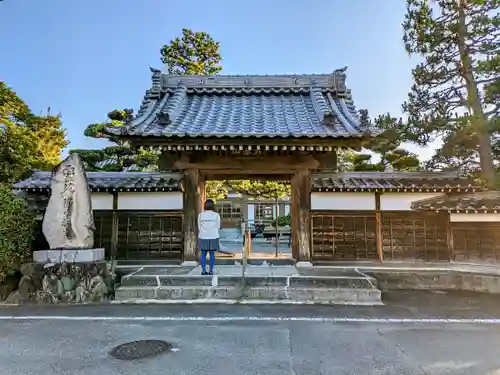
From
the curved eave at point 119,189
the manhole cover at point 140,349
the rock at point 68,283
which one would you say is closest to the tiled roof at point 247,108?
the curved eave at point 119,189

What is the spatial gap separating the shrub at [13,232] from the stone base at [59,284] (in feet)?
0.90

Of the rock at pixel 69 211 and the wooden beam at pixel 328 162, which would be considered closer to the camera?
the rock at pixel 69 211

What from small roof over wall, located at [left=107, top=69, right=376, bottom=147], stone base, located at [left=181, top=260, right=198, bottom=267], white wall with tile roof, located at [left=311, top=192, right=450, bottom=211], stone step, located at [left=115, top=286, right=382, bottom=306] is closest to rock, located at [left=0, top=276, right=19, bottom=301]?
stone step, located at [left=115, top=286, right=382, bottom=306]

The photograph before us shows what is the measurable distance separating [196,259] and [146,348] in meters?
4.12

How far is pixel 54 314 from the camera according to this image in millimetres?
5668

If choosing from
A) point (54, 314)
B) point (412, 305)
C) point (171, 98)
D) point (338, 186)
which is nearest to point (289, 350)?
point (412, 305)

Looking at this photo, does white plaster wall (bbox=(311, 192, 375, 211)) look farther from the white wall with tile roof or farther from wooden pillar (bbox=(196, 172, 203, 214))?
wooden pillar (bbox=(196, 172, 203, 214))

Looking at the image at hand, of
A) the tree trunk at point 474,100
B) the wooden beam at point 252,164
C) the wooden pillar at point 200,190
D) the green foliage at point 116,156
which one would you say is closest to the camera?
the wooden beam at point 252,164

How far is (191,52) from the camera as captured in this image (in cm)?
2091

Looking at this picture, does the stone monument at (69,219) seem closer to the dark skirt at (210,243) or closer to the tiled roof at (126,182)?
the tiled roof at (126,182)

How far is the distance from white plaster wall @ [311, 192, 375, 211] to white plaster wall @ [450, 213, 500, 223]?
2080mm

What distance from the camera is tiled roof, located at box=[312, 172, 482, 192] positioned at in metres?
8.54

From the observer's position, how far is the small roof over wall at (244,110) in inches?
285

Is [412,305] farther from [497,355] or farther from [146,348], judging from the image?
[146,348]
